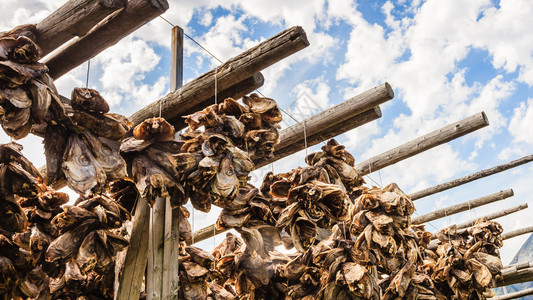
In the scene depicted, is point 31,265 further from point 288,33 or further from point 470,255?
point 470,255

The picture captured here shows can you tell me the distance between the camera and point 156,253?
197 centimetres

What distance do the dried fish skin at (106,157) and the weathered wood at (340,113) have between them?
4.86 ft

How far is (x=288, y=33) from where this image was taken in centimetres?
191

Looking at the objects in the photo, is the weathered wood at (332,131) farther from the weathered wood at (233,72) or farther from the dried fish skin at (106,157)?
the dried fish skin at (106,157)

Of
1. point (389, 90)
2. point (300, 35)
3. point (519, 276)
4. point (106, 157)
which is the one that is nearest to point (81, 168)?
point (106, 157)

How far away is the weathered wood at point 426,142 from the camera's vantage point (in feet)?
11.1

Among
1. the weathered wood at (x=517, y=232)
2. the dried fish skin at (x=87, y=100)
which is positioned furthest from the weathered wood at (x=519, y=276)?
the dried fish skin at (x=87, y=100)

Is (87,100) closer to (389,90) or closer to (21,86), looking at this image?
(21,86)

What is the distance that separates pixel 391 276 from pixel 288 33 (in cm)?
179

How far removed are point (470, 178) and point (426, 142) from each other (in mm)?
1475

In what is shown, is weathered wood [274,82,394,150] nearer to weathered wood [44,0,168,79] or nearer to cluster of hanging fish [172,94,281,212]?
cluster of hanging fish [172,94,281,212]

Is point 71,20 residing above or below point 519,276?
above

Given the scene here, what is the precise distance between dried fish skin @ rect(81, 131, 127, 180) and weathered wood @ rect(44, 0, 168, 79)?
43cm

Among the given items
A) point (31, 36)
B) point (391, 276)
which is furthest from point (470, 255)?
point (31, 36)
